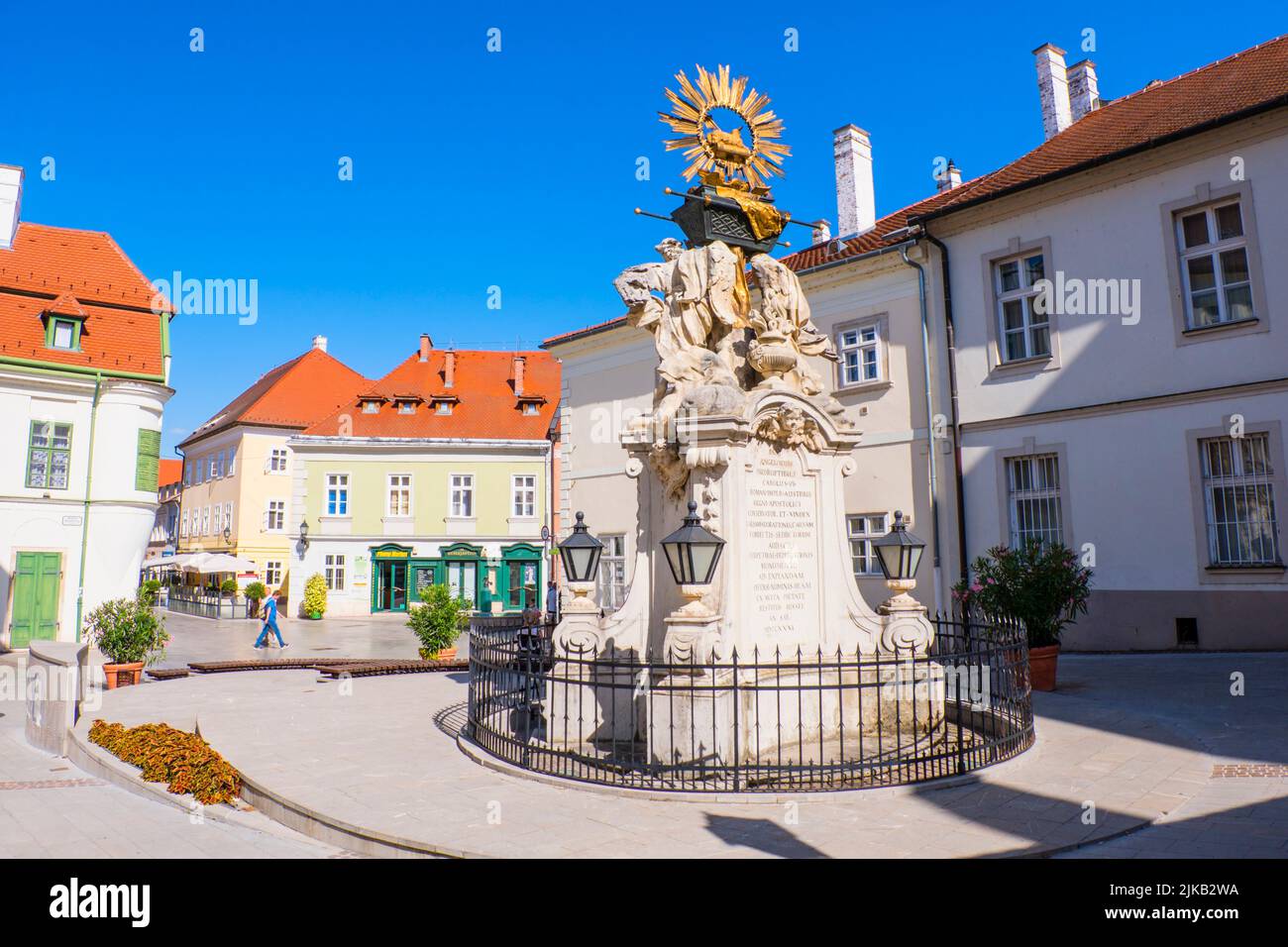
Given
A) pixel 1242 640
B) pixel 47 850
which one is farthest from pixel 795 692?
pixel 1242 640

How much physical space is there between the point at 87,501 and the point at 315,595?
11.9m

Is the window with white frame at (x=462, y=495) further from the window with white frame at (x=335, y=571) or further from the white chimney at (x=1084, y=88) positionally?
the white chimney at (x=1084, y=88)

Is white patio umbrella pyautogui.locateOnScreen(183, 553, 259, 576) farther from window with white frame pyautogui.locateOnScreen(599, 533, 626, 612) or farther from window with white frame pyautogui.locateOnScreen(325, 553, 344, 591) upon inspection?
window with white frame pyautogui.locateOnScreen(599, 533, 626, 612)

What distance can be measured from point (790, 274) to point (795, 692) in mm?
4123

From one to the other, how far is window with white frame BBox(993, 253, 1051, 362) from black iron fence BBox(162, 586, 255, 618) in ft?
94.8

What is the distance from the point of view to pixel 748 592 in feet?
24.6

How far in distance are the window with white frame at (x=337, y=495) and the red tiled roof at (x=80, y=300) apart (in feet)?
36.7

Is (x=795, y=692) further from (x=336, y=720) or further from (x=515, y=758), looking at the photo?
(x=336, y=720)

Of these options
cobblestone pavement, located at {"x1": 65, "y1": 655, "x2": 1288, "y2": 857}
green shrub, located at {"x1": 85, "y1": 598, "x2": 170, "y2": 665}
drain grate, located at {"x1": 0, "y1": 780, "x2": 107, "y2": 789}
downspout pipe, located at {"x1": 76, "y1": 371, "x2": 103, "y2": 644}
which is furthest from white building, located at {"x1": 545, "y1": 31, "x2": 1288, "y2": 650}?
downspout pipe, located at {"x1": 76, "y1": 371, "x2": 103, "y2": 644}

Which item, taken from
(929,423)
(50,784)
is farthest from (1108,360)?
(50,784)

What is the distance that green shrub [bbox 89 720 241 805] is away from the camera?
22.8 feet

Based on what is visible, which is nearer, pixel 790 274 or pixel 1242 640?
pixel 790 274
